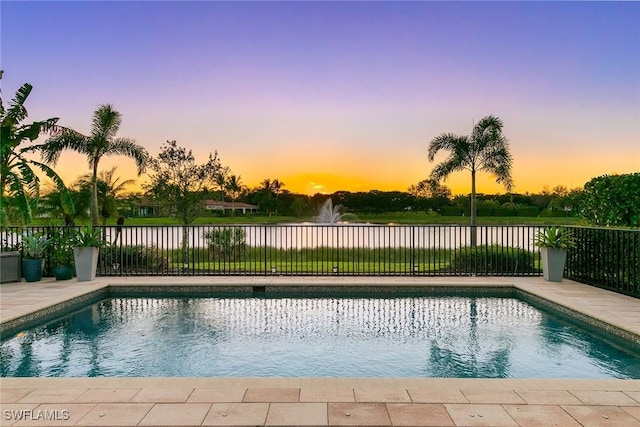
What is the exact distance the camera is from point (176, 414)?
260 cm

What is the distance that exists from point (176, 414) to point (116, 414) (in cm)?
36

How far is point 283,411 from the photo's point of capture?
264 cm

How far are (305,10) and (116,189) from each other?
11.5m

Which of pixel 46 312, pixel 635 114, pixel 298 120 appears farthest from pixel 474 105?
pixel 46 312

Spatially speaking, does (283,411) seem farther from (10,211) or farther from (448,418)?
(10,211)

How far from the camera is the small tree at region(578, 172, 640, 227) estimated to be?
275 inches

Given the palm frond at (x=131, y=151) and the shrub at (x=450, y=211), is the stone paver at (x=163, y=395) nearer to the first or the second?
the palm frond at (x=131, y=151)

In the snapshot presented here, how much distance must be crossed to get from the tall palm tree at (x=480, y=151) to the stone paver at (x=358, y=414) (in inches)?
412

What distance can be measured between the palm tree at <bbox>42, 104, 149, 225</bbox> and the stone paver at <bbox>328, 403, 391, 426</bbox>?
10.2 meters

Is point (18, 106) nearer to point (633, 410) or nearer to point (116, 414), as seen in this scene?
point (116, 414)

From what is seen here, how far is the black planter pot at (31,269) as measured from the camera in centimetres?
788

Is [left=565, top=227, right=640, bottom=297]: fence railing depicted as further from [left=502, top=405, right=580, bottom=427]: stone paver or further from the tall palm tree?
[left=502, top=405, right=580, bottom=427]: stone paver

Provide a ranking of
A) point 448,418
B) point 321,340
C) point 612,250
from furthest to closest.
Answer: point 612,250, point 321,340, point 448,418

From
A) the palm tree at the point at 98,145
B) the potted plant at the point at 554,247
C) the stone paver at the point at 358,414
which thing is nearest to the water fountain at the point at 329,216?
the palm tree at the point at 98,145
